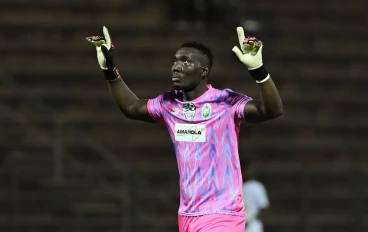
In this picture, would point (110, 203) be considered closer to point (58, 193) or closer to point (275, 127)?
point (58, 193)

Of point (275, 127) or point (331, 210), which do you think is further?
point (275, 127)

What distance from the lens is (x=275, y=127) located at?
15.5 m

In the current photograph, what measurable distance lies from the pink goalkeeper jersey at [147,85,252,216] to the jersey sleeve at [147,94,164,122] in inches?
10.2

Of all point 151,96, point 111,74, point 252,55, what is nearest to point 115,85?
point 111,74

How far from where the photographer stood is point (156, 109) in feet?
20.6

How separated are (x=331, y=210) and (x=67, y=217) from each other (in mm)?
3859

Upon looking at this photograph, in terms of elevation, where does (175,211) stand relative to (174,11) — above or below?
below

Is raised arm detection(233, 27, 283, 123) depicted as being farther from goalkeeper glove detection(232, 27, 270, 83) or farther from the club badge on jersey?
the club badge on jersey

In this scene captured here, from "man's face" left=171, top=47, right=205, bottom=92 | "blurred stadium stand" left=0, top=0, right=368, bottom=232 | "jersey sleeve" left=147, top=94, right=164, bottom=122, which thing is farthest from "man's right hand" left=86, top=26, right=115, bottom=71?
"blurred stadium stand" left=0, top=0, right=368, bottom=232

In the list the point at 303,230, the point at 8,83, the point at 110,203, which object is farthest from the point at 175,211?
the point at 8,83

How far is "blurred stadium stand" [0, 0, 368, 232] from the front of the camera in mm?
13883

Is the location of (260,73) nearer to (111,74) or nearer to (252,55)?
(252,55)

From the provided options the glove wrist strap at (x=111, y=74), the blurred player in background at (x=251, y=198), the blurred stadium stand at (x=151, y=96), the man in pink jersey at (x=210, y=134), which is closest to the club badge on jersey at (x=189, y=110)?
the man in pink jersey at (x=210, y=134)

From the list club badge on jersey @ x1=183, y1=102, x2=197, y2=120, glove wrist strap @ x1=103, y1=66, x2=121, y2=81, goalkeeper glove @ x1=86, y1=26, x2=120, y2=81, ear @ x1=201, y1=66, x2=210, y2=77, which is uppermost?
goalkeeper glove @ x1=86, y1=26, x2=120, y2=81
